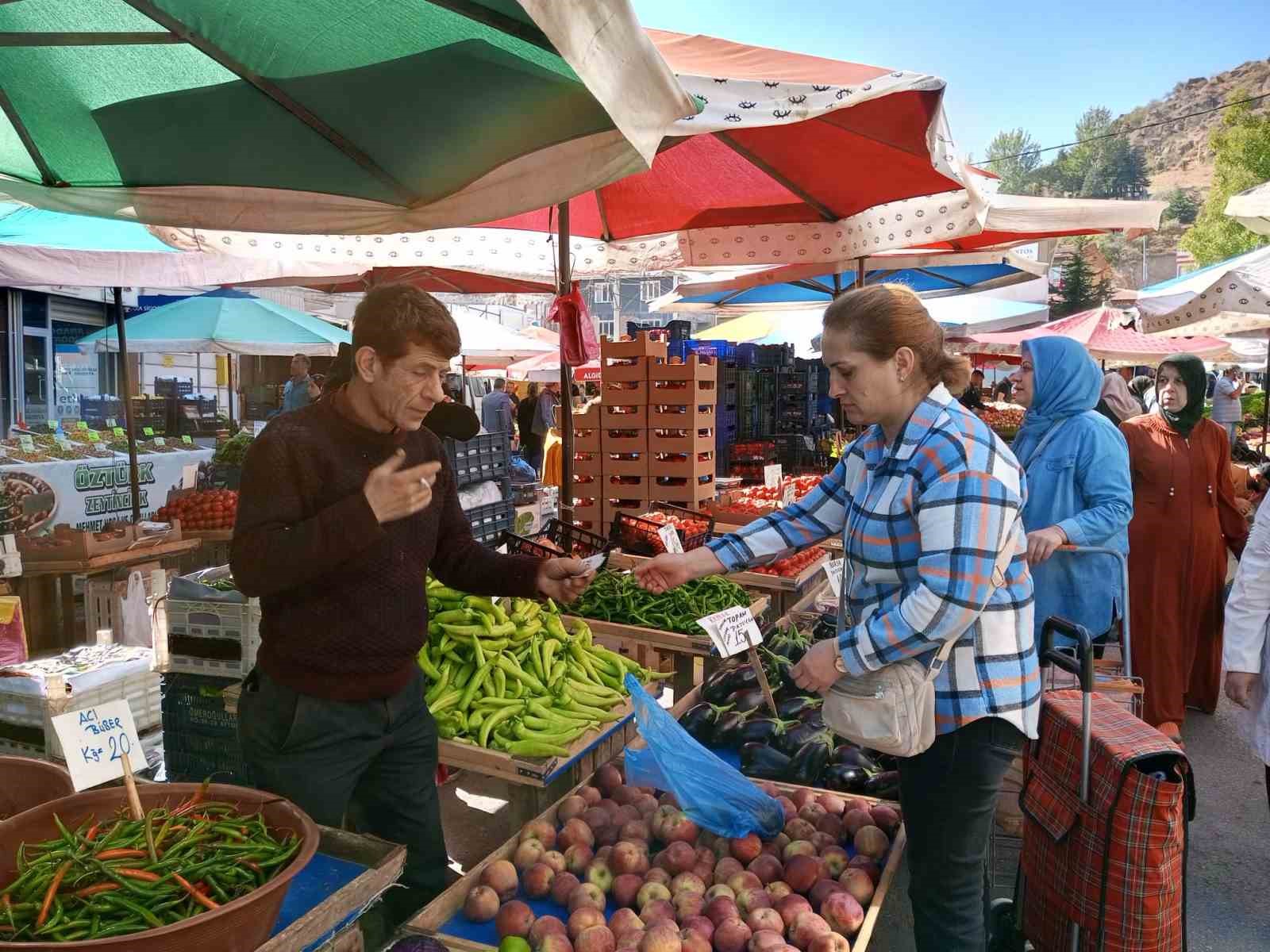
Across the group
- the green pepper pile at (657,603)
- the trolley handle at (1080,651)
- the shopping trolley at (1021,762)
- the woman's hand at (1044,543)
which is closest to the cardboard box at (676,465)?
the green pepper pile at (657,603)

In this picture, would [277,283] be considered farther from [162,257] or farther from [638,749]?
[638,749]

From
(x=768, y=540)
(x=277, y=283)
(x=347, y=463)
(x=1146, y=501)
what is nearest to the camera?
(x=347, y=463)

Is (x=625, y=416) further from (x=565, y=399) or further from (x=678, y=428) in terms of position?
(x=565, y=399)

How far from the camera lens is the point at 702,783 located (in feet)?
9.52

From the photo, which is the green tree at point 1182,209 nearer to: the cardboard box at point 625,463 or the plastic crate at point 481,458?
the cardboard box at point 625,463

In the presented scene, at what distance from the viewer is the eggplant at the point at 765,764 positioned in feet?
11.5

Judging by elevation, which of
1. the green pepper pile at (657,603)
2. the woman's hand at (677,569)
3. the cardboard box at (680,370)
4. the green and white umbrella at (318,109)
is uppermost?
the green and white umbrella at (318,109)

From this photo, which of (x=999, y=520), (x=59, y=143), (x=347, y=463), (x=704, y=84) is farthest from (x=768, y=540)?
(x=59, y=143)

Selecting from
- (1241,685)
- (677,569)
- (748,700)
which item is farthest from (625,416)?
(1241,685)

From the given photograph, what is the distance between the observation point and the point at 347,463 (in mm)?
2340

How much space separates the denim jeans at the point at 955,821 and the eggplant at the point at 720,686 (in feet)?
5.58

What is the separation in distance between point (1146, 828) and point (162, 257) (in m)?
6.25

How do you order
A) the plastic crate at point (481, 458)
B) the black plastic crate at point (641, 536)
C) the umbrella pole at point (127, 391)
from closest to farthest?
the plastic crate at point (481, 458) → the black plastic crate at point (641, 536) → the umbrella pole at point (127, 391)

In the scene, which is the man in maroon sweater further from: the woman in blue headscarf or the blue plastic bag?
the woman in blue headscarf
